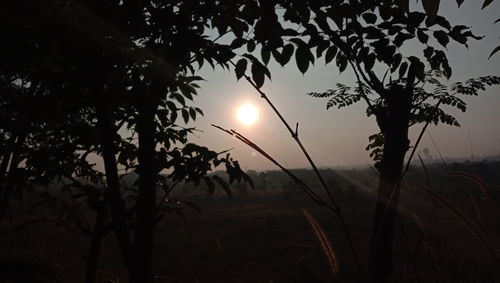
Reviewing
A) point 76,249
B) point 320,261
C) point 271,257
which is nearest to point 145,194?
point 320,261

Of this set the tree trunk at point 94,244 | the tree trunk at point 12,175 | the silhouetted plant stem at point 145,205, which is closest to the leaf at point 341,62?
the silhouetted plant stem at point 145,205

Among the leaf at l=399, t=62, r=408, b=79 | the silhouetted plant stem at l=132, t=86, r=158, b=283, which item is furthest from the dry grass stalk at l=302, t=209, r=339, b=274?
the leaf at l=399, t=62, r=408, b=79

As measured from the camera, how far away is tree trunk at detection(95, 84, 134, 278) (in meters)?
1.95

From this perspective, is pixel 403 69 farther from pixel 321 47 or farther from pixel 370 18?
pixel 321 47

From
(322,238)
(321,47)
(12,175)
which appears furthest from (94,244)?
(322,238)

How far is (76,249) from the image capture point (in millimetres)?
22406

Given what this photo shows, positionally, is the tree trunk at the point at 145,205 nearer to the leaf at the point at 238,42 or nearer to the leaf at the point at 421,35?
the leaf at the point at 238,42

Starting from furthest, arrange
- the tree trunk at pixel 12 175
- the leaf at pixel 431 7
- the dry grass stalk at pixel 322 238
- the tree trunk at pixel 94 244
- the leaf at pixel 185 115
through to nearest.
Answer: the leaf at pixel 185 115
the tree trunk at pixel 12 175
the tree trunk at pixel 94 244
the dry grass stalk at pixel 322 238
the leaf at pixel 431 7

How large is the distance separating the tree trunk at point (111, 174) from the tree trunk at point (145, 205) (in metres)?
0.06

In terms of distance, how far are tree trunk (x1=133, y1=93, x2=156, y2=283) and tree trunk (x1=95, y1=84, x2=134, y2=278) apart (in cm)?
6

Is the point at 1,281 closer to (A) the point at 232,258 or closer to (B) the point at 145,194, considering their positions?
(B) the point at 145,194

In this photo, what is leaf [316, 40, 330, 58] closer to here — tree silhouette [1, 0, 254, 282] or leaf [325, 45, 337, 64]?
leaf [325, 45, 337, 64]

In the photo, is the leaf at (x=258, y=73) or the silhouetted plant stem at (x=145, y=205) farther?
the silhouetted plant stem at (x=145, y=205)

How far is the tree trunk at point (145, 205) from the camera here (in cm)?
198
